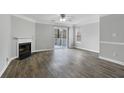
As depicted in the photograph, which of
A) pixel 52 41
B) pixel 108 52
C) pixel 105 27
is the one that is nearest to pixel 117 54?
pixel 108 52

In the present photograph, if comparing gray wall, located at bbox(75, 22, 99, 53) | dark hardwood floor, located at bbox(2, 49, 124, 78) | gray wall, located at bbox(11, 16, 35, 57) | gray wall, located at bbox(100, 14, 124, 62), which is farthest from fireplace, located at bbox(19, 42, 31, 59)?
gray wall, located at bbox(75, 22, 99, 53)

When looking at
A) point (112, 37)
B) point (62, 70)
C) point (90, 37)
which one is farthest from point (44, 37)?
point (62, 70)

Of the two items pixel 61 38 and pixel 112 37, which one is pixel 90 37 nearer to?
pixel 61 38

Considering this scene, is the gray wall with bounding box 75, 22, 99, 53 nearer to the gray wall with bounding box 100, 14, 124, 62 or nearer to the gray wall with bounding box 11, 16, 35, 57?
the gray wall with bounding box 100, 14, 124, 62

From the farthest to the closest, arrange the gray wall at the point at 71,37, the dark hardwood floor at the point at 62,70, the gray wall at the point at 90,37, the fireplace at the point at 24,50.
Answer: the gray wall at the point at 71,37, the gray wall at the point at 90,37, the fireplace at the point at 24,50, the dark hardwood floor at the point at 62,70

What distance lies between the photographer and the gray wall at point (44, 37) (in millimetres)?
8305

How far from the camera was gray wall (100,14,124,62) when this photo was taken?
4654 mm

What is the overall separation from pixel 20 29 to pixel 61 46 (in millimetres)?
5411

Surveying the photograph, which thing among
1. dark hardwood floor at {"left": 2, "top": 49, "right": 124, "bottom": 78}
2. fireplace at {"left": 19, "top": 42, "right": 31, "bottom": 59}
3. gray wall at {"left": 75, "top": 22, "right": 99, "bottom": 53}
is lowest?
dark hardwood floor at {"left": 2, "top": 49, "right": 124, "bottom": 78}

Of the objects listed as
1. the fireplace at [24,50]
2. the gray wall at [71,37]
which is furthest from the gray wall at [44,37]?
the gray wall at [71,37]

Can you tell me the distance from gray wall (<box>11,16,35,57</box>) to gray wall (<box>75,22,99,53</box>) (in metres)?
4.27

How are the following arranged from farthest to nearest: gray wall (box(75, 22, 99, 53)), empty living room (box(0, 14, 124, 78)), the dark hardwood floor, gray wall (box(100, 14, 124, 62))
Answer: gray wall (box(75, 22, 99, 53)) → gray wall (box(100, 14, 124, 62)) → empty living room (box(0, 14, 124, 78)) → the dark hardwood floor

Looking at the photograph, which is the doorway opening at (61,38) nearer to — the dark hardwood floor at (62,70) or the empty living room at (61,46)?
the empty living room at (61,46)

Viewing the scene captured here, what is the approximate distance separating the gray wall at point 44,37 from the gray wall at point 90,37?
8.85 ft
